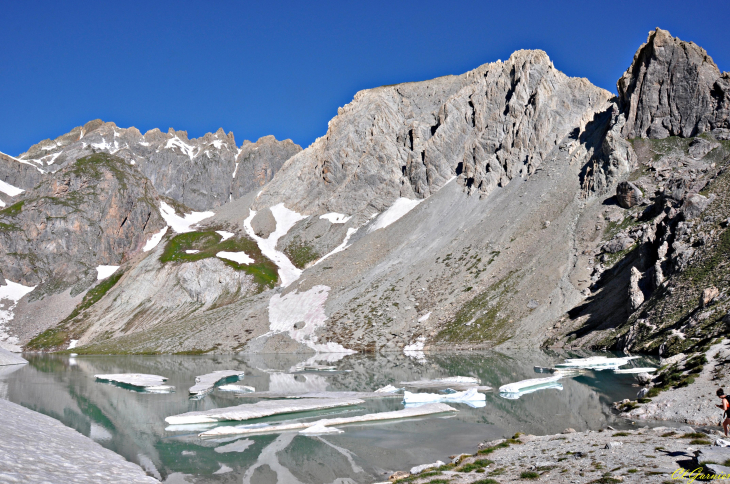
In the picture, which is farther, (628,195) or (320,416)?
(628,195)

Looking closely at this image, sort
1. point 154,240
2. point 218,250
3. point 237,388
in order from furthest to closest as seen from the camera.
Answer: point 154,240 → point 218,250 → point 237,388

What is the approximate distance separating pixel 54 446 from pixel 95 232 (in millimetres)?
166087

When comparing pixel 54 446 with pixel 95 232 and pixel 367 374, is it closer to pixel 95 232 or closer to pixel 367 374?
pixel 367 374

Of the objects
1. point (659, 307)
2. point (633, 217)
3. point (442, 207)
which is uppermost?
point (442, 207)

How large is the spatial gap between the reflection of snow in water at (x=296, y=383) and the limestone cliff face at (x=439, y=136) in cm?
8450

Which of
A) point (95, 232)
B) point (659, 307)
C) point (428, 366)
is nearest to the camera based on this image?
point (659, 307)

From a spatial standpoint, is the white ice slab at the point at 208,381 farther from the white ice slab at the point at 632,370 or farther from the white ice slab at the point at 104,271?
the white ice slab at the point at 104,271

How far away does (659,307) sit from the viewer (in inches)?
2328

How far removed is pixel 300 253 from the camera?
151875mm

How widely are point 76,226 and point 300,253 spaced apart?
8144 centimetres

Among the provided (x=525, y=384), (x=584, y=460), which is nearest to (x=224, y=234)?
(x=525, y=384)

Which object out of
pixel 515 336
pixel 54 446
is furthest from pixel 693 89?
pixel 54 446

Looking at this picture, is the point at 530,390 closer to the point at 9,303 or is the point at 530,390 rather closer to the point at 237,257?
the point at 237,257

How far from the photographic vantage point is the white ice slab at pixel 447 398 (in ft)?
128
